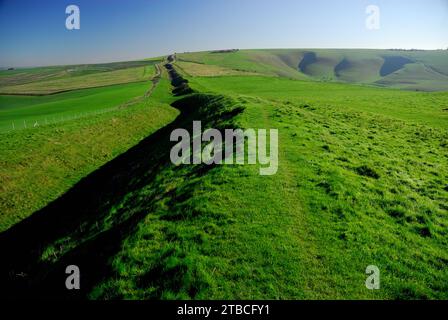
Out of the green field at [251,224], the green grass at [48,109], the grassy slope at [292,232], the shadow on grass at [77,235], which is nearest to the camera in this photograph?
the grassy slope at [292,232]

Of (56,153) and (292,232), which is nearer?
(292,232)

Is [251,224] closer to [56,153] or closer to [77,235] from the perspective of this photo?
[77,235]

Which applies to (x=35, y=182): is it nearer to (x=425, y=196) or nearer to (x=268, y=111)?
(x=268, y=111)

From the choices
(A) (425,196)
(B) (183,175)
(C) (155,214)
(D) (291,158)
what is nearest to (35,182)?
(B) (183,175)

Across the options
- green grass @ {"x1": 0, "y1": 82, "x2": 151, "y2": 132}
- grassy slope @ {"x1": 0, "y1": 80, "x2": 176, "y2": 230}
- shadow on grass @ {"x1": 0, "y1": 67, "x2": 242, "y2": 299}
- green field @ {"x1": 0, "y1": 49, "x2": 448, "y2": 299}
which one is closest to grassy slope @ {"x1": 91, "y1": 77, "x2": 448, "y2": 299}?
green field @ {"x1": 0, "y1": 49, "x2": 448, "y2": 299}

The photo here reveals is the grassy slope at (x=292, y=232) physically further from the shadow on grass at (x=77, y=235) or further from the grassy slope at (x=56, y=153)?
the grassy slope at (x=56, y=153)

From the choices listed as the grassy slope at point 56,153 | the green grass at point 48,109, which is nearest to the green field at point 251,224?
the grassy slope at point 56,153

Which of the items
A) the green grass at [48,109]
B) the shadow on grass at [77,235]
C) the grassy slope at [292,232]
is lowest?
the shadow on grass at [77,235]

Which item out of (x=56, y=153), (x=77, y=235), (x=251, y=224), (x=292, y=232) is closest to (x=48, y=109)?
(x=56, y=153)
